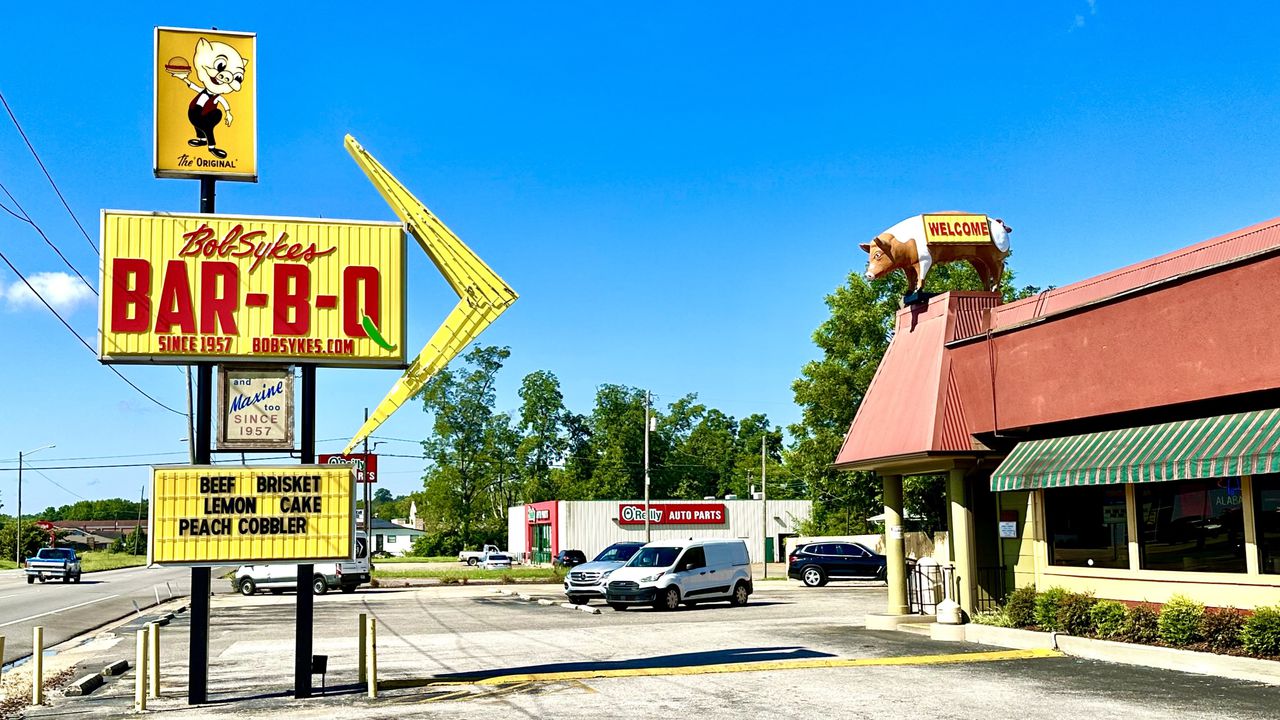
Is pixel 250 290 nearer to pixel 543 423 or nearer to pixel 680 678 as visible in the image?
pixel 680 678

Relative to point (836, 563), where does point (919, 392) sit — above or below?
above

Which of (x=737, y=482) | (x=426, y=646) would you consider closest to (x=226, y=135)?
(x=426, y=646)

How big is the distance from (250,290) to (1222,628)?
13.5m

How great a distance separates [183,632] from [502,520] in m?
74.6

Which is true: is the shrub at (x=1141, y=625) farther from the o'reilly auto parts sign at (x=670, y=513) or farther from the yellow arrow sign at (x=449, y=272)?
the o'reilly auto parts sign at (x=670, y=513)

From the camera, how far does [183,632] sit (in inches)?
1022

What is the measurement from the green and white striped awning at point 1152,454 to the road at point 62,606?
1844cm

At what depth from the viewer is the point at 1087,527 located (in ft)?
58.9

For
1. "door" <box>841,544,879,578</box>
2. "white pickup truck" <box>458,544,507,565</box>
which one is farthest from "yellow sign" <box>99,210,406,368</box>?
"white pickup truck" <box>458,544,507,565</box>

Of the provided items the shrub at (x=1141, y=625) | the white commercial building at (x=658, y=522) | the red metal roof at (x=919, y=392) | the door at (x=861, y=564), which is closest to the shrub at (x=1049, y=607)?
the shrub at (x=1141, y=625)

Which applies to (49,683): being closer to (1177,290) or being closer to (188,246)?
(188,246)

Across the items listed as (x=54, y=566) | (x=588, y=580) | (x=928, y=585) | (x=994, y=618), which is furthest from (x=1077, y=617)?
(x=54, y=566)

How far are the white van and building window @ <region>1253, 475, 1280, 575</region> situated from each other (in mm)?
17038

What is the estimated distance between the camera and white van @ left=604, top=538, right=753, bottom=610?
29531mm
